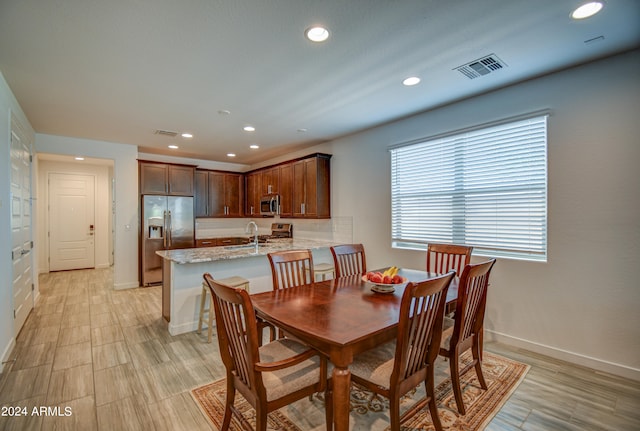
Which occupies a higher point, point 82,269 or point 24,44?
point 24,44

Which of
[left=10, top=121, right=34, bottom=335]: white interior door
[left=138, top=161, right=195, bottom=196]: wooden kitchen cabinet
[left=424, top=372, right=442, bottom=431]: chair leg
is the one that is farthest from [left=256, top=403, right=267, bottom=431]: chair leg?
[left=138, top=161, right=195, bottom=196]: wooden kitchen cabinet

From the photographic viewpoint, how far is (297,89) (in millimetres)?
3006

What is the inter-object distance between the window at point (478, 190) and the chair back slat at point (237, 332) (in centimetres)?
282

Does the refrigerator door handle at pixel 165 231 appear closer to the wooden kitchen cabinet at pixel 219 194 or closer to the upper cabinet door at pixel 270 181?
the wooden kitchen cabinet at pixel 219 194

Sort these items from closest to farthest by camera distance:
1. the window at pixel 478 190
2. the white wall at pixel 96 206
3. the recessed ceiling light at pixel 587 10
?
1. the recessed ceiling light at pixel 587 10
2. the window at pixel 478 190
3. the white wall at pixel 96 206

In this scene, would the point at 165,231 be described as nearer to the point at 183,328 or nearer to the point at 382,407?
the point at 183,328

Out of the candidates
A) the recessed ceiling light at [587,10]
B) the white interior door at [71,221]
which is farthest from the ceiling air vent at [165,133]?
the recessed ceiling light at [587,10]

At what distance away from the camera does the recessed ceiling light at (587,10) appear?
1815 mm

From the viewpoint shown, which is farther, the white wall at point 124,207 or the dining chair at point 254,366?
the white wall at point 124,207

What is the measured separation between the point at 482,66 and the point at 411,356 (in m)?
2.48

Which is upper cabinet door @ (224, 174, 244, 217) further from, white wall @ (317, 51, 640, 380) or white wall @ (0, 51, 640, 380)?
white wall @ (317, 51, 640, 380)

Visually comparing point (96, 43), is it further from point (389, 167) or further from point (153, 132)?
point (389, 167)

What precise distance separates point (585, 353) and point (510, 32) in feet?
9.07

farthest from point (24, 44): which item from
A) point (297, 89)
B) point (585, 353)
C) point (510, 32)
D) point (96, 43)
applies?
point (585, 353)
